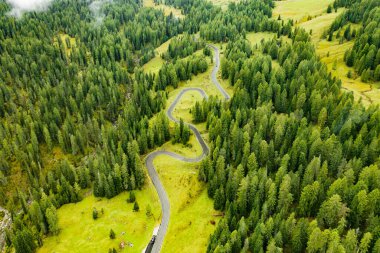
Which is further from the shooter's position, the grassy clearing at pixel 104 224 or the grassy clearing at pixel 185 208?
the grassy clearing at pixel 104 224

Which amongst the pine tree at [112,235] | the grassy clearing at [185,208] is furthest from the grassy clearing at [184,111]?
the pine tree at [112,235]

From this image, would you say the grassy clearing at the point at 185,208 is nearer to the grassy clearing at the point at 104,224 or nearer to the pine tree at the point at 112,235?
the grassy clearing at the point at 104,224

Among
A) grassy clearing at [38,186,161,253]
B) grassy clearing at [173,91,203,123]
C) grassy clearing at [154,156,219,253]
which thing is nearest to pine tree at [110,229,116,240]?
grassy clearing at [38,186,161,253]

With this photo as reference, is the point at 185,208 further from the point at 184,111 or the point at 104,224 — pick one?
the point at 184,111

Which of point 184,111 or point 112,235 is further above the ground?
point 184,111

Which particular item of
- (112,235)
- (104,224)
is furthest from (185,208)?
(104,224)

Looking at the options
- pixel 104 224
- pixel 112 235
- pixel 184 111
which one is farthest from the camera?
pixel 184 111
